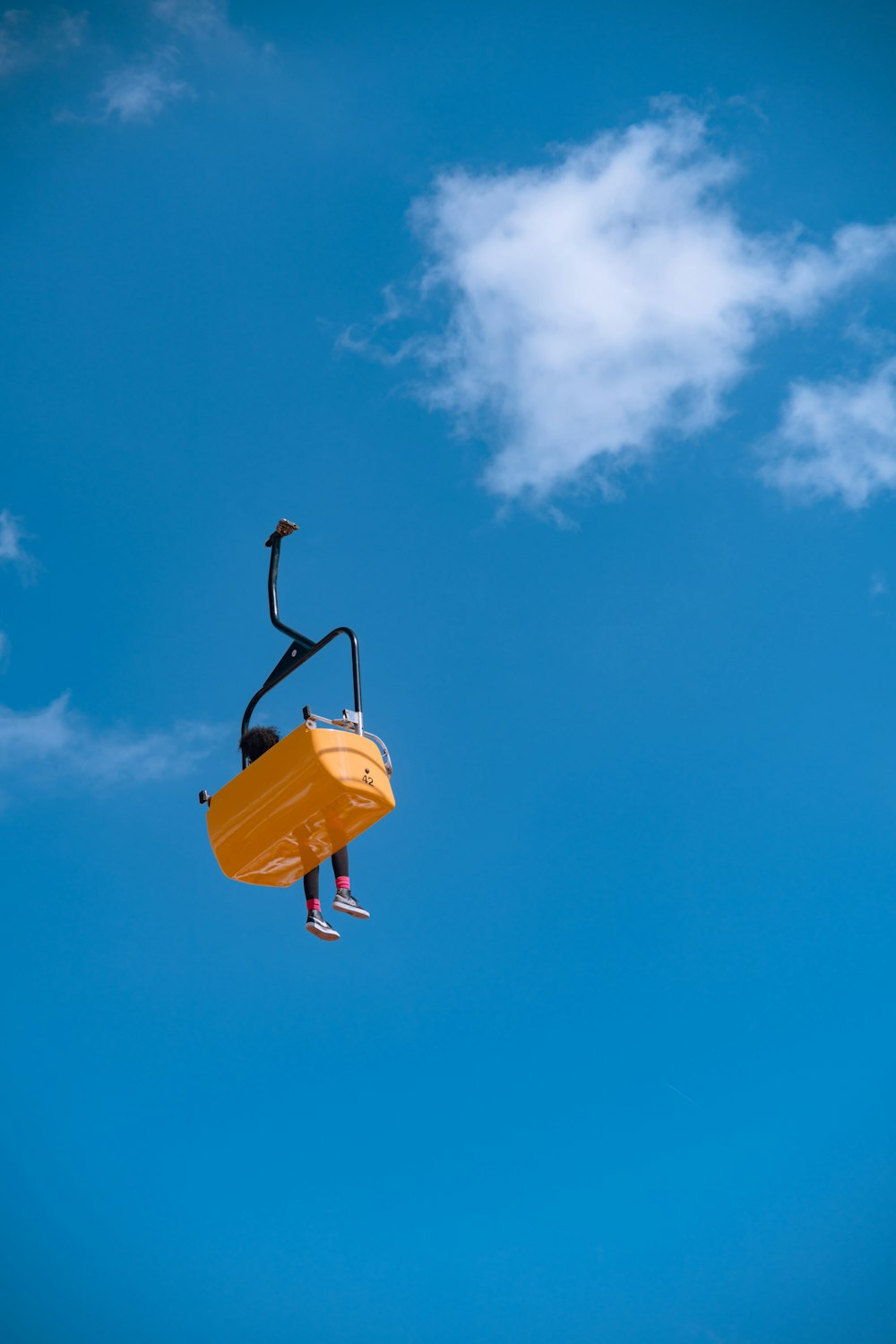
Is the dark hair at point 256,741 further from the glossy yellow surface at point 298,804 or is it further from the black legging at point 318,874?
the black legging at point 318,874

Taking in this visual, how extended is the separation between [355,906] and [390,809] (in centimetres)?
89

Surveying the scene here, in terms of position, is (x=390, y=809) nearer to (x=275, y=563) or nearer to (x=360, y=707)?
(x=360, y=707)

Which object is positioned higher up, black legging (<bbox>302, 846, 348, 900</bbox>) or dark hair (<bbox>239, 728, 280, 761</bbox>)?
dark hair (<bbox>239, 728, 280, 761</bbox>)

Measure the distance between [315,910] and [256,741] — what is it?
126 cm

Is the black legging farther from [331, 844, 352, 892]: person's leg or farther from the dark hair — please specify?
the dark hair

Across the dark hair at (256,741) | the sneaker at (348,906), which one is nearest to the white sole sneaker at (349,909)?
the sneaker at (348,906)

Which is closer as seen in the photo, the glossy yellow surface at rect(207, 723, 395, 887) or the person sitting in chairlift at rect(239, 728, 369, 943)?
the glossy yellow surface at rect(207, 723, 395, 887)

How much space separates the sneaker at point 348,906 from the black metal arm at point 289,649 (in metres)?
1.12

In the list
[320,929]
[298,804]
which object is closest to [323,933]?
[320,929]

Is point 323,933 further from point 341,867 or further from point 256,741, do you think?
point 256,741

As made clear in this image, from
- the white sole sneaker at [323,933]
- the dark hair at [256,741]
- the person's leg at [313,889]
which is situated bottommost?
the white sole sneaker at [323,933]

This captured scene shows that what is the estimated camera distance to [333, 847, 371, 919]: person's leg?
32.1 feet

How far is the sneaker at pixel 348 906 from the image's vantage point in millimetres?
9789

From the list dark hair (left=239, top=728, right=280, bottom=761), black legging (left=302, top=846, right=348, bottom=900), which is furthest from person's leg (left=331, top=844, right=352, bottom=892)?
dark hair (left=239, top=728, right=280, bottom=761)
